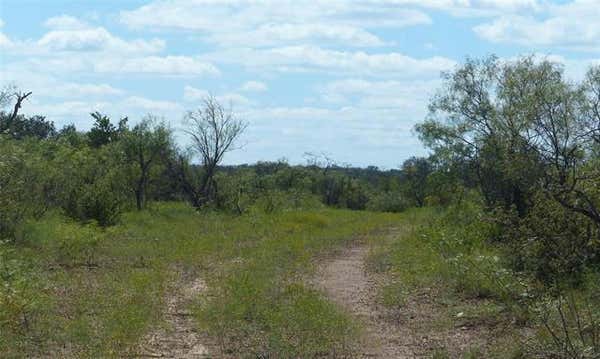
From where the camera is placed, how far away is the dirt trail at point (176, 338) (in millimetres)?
9328

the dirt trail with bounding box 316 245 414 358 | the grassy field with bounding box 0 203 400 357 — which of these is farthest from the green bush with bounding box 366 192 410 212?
the dirt trail with bounding box 316 245 414 358

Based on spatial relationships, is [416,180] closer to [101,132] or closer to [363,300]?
[101,132]

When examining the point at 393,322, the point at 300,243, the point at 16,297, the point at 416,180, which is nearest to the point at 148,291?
the point at 16,297

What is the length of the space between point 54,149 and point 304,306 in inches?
794

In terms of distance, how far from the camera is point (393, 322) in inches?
458

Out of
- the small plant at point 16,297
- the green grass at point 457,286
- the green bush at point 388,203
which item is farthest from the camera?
the green bush at point 388,203

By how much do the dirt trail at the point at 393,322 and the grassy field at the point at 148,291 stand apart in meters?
0.37

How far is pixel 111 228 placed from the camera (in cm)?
2380

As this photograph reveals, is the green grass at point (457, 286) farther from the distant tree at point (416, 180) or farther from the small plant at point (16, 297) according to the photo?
the distant tree at point (416, 180)

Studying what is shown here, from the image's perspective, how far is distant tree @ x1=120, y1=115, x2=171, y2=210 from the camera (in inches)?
1484

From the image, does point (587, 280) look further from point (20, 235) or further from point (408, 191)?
point (408, 191)

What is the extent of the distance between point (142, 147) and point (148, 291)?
81.9 feet

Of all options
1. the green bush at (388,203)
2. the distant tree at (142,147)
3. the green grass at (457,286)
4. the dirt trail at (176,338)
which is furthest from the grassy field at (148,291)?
the green bush at (388,203)

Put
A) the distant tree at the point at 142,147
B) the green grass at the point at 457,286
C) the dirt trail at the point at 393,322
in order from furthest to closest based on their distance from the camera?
1. the distant tree at the point at 142,147
2. the green grass at the point at 457,286
3. the dirt trail at the point at 393,322
